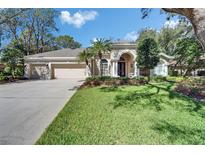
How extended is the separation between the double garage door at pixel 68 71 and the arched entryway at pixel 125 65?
4339 millimetres

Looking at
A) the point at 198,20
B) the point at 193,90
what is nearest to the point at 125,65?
the point at 193,90

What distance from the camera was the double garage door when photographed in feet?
Answer: 81.5

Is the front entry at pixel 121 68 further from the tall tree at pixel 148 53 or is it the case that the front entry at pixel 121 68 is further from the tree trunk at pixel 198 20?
the tree trunk at pixel 198 20

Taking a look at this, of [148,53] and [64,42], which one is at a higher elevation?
[64,42]

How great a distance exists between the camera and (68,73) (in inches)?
992

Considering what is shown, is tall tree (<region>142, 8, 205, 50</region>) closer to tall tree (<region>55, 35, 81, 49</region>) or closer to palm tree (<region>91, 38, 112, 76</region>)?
palm tree (<region>91, 38, 112, 76</region>)

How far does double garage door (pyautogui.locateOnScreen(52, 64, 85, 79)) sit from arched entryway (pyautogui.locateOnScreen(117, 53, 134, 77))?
14.2 feet

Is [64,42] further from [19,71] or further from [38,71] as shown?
[19,71]

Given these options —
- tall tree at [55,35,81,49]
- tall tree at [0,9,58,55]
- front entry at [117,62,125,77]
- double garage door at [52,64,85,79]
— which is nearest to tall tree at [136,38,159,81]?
front entry at [117,62,125,77]

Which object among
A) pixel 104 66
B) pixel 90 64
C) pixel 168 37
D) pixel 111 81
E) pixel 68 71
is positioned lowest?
pixel 111 81

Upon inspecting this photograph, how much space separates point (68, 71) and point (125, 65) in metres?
6.79
